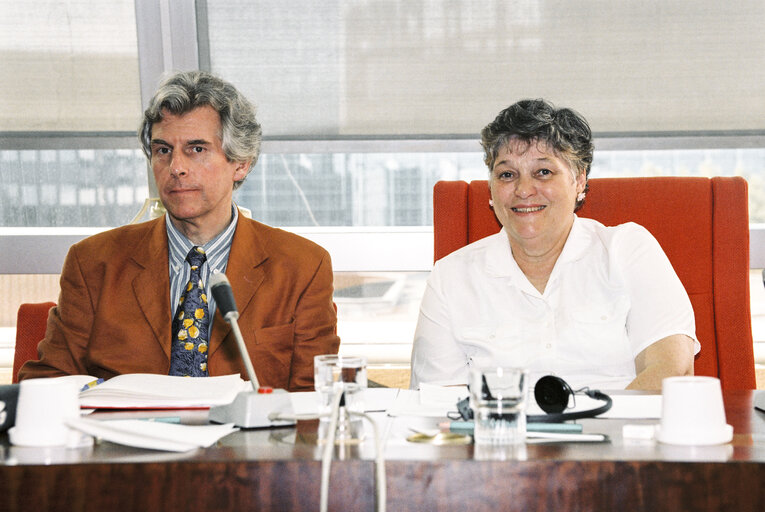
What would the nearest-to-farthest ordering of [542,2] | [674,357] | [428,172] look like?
[674,357], [542,2], [428,172]

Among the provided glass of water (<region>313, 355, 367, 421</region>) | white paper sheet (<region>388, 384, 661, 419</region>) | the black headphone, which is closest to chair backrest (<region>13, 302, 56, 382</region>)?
white paper sheet (<region>388, 384, 661, 419</region>)

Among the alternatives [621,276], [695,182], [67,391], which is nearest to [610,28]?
[695,182]

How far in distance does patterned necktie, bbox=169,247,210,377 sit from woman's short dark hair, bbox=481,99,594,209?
77 centimetres

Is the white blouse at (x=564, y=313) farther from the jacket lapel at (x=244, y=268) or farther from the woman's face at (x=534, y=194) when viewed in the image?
the jacket lapel at (x=244, y=268)

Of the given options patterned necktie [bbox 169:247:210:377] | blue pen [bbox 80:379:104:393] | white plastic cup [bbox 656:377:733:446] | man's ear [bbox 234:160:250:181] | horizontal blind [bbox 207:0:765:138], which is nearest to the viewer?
white plastic cup [bbox 656:377:733:446]

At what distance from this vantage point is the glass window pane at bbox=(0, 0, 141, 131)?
302 centimetres

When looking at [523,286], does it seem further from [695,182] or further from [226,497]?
[226,497]

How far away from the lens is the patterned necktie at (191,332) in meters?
1.89

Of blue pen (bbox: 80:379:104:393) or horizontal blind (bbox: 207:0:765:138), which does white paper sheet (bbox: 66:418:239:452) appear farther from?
horizontal blind (bbox: 207:0:765:138)

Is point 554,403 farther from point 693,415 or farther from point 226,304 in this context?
point 226,304

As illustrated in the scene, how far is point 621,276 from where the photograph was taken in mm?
1965

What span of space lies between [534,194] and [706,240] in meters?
0.43

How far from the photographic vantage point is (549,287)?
78.7 inches

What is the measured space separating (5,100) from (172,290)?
5.05ft
